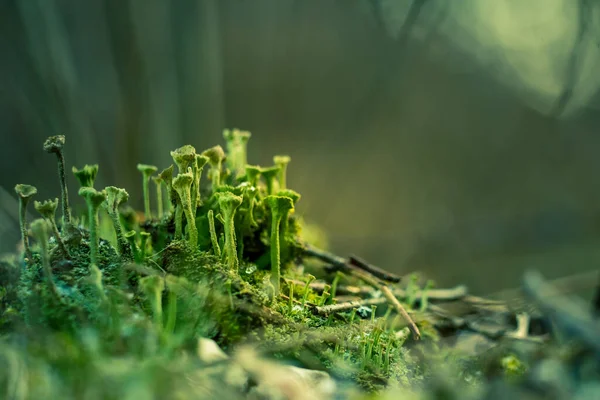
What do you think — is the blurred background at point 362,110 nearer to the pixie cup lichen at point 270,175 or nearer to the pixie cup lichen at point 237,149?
the pixie cup lichen at point 237,149

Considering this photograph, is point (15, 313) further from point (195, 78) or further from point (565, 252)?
point (565, 252)

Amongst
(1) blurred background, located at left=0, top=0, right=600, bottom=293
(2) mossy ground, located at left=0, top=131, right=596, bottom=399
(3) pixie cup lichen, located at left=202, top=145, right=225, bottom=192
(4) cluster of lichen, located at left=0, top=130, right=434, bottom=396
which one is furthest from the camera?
(1) blurred background, located at left=0, top=0, right=600, bottom=293

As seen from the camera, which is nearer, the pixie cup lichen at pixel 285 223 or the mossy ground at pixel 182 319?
the mossy ground at pixel 182 319

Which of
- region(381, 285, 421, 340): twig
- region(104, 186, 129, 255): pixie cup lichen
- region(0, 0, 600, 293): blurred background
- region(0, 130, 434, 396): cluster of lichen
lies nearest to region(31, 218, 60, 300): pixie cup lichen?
region(0, 130, 434, 396): cluster of lichen

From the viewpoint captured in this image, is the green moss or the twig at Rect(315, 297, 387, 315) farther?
the twig at Rect(315, 297, 387, 315)

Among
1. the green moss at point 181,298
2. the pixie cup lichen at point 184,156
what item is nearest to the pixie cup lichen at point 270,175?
the green moss at point 181,298

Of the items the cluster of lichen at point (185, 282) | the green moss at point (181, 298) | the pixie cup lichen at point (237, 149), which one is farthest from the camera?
the pixie cup lichen at point (237, 149)

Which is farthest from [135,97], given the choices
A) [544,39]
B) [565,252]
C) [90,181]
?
[544,39]

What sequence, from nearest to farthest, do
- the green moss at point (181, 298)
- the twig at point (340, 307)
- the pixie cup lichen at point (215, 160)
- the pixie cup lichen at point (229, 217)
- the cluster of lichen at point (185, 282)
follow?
the green moss at point (181, 298), the cluster of lichen at point (185, 282), the pixie cup lichen at point (229, 217), the twig at point (340, 307), the pixie cup lichen at point (215, 160)

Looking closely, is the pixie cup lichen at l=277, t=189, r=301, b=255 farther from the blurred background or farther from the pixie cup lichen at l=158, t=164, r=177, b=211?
the blurred background
